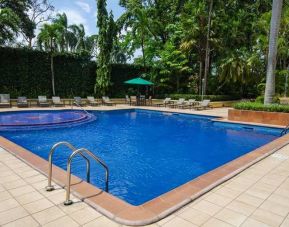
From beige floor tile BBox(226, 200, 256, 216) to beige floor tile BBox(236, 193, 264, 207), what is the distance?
0.36ft

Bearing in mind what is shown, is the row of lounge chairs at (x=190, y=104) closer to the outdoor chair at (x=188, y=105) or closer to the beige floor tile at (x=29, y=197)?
the outdoor chair at (x=188, y=105)

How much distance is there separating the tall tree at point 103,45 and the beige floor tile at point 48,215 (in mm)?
19696

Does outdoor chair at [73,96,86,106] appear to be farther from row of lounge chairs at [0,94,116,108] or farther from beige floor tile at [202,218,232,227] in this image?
beige floor tile at [202,218,232,227]

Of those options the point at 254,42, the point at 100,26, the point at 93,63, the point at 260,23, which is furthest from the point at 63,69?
the point at 254,42

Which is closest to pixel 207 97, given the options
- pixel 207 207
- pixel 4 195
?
pixel 207 207

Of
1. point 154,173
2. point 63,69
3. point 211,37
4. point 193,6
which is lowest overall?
point 154,173

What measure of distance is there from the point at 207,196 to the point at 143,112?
1621cm

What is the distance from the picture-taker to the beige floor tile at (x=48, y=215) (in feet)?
11.6

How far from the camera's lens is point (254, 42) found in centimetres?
2677

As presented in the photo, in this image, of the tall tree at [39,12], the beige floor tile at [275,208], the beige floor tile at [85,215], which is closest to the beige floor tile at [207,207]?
the beige floor tile at [275,208]

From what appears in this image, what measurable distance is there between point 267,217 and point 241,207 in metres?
0.39

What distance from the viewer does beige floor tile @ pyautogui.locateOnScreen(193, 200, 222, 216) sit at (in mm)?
3926

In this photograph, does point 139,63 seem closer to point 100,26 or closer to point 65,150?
point 100,26

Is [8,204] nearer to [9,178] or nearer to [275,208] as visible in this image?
[9,178]
